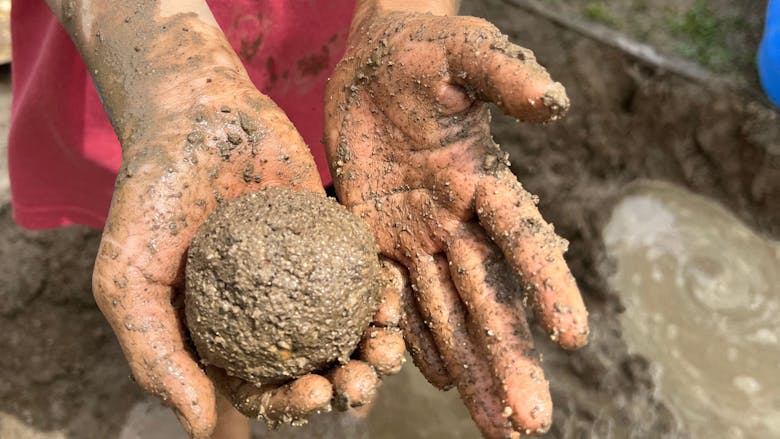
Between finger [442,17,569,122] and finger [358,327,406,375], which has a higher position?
finger [442,17,569,122]

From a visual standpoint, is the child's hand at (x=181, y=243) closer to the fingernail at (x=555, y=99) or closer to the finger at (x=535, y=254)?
the finger at (x=535, y=254)

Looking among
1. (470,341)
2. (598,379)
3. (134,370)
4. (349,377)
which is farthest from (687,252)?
(134,370)

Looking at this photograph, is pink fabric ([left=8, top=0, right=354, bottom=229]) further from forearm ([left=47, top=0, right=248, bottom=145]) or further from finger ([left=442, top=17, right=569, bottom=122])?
finger ([left=442, top=17, right=569, bottom=122])

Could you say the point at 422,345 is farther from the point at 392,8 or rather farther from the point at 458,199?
the point at 392,8

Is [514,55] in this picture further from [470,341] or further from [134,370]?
[134,370]

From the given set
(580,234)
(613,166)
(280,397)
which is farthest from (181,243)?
(613,166)

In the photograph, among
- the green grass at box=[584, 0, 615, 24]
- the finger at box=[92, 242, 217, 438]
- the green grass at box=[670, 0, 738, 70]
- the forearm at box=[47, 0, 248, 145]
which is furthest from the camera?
the green grass at box=[584, 0, 615, 24]

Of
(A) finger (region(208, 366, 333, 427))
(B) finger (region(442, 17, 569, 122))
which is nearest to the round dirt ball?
(A) finger (region(208, 366, 333, 427))
